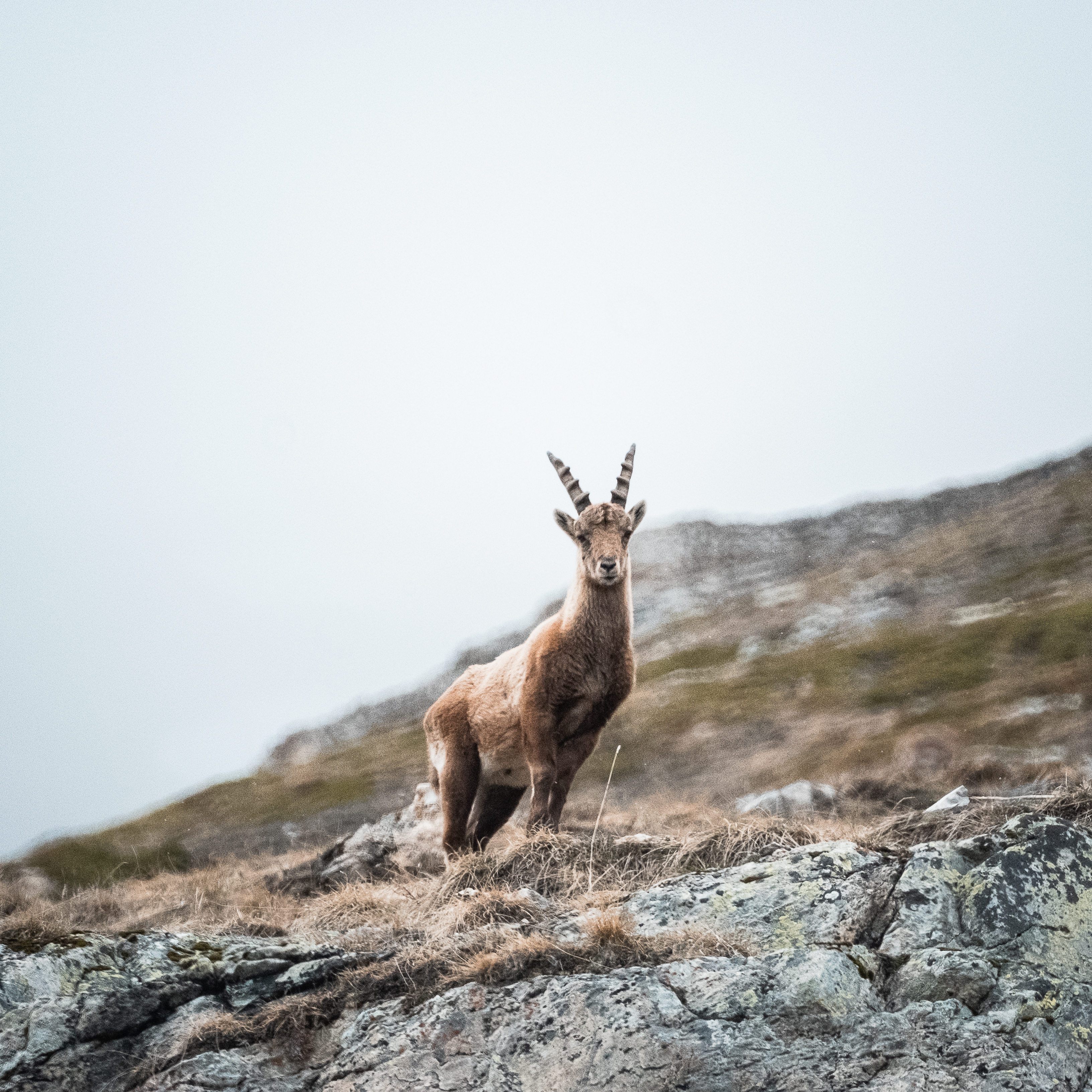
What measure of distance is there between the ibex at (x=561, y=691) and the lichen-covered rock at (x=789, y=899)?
3368mm

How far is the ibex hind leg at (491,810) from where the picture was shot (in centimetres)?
1443

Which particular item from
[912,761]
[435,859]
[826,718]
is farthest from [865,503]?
[435,859]

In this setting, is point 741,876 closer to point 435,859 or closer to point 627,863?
point 627,863

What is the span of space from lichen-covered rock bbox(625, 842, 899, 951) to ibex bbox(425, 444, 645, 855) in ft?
11.0

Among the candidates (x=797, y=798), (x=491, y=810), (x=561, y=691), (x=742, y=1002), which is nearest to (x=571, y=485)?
(x=561, y=691)

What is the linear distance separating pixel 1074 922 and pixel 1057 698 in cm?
2648

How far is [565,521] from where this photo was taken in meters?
13.3

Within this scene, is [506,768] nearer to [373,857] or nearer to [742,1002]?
[373,857]

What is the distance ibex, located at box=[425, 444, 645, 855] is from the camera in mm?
12328

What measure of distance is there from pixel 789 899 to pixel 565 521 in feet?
21.4

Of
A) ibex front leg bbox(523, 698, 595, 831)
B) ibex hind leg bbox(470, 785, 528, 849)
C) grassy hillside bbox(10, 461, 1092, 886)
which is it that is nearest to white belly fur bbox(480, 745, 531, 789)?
ibex hind leg bbox(470, 785, 528, 849)

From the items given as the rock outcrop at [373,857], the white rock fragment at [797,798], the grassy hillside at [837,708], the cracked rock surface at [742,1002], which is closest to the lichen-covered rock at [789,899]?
the cracked rock surface at [742,1002]

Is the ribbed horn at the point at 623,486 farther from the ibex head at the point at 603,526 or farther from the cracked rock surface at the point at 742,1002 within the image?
the cracked rock surface at the point at 742,1002

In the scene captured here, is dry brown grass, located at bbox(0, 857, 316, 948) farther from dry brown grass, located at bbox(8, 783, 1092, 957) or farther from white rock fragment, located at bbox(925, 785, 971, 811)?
white rock fragment, located at bbox(925, 785, 971, 811)
